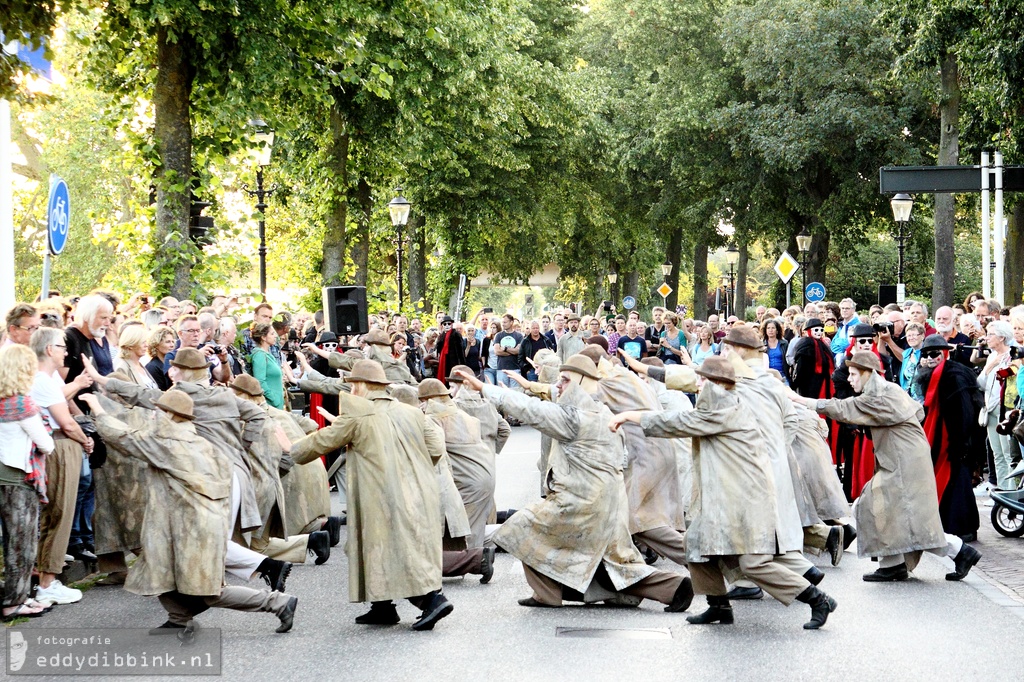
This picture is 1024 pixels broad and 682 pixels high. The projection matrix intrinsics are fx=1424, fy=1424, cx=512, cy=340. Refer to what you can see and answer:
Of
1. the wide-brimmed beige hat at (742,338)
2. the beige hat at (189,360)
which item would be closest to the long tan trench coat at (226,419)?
the beige hat at (189,360)

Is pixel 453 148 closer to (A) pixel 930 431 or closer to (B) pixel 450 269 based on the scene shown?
(B) pixel 450 269

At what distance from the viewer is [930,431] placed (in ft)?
42.7

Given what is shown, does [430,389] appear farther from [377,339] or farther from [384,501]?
[384,501]

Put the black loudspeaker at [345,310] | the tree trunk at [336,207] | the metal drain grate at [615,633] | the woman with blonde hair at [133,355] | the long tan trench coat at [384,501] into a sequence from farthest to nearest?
1. the tree trunk at [336,207]
2. the black loudspeaker at [345,310]
3. the woman with blonde hair at [133,355]
4. the long tan trench coat at [384,501]
5. the metal drain grate at [615,633]

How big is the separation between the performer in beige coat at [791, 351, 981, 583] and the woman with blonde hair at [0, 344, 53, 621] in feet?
18.1

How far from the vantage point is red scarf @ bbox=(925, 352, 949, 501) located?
12758 mm

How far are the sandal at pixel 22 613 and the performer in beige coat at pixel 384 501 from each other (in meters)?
2.09

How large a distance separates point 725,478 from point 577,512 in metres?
1.03

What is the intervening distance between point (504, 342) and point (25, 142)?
33.5 metres

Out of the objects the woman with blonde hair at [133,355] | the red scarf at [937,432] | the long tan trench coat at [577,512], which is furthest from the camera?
the red scarf at [937,432]

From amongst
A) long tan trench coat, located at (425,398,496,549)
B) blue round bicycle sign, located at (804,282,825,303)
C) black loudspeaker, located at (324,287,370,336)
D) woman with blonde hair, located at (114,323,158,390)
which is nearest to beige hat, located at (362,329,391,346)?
long tan trench coat, located at (425,398,496,549)

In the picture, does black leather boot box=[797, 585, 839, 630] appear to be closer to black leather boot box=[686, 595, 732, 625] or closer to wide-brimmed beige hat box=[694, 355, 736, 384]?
black leather boot box=[686, 595, 732, 625]

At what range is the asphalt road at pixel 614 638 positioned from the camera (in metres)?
7.91

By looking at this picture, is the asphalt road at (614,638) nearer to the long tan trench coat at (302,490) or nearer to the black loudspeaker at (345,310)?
the long tan trench coat at (302,490)
